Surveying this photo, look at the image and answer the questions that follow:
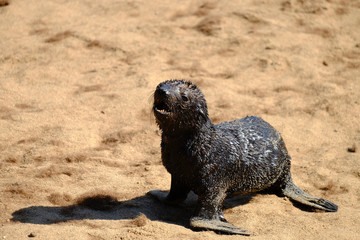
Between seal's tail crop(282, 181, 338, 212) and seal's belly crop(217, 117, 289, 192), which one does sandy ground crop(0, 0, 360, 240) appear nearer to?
seal's tail crop(282, 181, 338, 212)

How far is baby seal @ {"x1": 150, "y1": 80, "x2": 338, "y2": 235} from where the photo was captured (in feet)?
13.8

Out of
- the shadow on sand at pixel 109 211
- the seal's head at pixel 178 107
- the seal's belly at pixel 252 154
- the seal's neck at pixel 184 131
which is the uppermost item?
the seal's head at pixel 178 107

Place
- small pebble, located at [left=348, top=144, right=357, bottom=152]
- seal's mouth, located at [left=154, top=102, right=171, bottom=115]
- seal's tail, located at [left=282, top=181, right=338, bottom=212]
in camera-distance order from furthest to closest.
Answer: small pebble, located at [left=348, top=144, right=357, bottom=152] < seal's tail, located at [left=282, top=181, right=338, bottom=212] < seal's mouth, located at [left=154, top=102, right=171, bottom=115]

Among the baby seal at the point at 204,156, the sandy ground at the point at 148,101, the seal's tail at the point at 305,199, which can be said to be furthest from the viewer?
the seal's tail at the point at 305,199

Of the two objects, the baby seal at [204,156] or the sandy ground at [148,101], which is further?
the sandy ground at [148,101]

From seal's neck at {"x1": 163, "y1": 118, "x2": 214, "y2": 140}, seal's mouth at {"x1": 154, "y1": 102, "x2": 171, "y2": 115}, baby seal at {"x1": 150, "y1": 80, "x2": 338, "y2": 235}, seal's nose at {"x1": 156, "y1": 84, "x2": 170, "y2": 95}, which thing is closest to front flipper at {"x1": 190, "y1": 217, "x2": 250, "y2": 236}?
baby seal at {"x1": 150, "y1": 80, "x2": 338, "y2": 235}

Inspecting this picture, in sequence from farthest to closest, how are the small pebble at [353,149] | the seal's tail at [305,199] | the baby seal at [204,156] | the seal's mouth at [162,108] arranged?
the small pebble at [353,149] → the seal's tail at [305,199] → the baby seal at [204,156] → the seal's mouth at [162,108]

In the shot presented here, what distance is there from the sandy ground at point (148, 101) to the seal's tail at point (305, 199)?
85 mm

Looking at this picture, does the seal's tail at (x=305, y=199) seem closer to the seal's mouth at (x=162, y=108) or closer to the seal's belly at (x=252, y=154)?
the seal's belly at (x=252, y=154)

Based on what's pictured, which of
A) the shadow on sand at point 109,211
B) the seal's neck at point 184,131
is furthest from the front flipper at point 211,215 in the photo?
the seal's neck at point 184,131

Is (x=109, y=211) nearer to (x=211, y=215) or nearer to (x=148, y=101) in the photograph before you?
(x=211, y=215)

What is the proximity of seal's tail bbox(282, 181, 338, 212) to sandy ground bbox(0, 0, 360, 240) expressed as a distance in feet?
0.28

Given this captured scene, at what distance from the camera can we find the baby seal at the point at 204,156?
4.20 metres

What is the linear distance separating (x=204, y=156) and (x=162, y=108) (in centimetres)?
57
